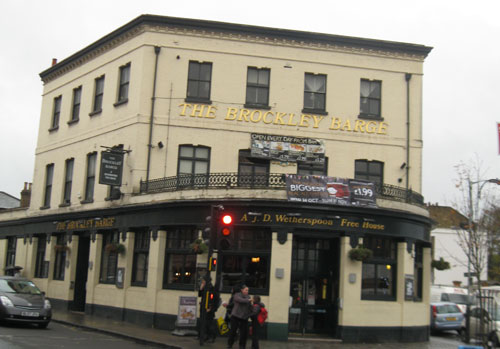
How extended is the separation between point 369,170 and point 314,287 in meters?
5.65

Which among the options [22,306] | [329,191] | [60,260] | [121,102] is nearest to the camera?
[22,306]

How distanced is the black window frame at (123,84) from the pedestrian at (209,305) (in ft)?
34.0

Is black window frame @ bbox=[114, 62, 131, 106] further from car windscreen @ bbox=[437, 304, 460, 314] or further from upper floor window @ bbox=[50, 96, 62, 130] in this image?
car windscreen @ bbox=[437, 304, 460, 314]

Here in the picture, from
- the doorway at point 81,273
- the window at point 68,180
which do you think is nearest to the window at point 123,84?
the window at point 68,180

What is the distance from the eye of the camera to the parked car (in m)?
26.3

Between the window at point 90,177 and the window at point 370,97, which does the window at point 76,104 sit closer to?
the window at point 90,177

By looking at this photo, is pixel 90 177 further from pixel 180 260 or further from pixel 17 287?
pixel 180 260

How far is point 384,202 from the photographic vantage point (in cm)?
2081

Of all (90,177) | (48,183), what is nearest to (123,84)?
(90,177)

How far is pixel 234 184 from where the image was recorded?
20734 millimetres

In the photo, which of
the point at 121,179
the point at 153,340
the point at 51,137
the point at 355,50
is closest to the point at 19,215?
the point at 51,137

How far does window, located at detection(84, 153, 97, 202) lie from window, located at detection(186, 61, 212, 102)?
19.3 feet

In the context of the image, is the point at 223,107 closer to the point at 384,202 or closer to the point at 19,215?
the point at 384,202

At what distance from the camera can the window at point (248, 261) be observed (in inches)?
788
